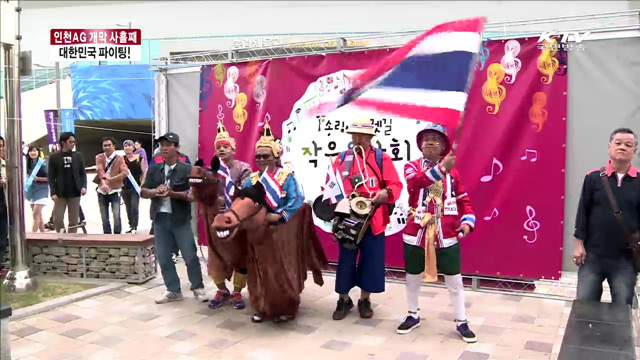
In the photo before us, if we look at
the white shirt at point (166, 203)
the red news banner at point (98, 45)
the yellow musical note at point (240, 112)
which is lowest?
the white shirt at point (166, 203)

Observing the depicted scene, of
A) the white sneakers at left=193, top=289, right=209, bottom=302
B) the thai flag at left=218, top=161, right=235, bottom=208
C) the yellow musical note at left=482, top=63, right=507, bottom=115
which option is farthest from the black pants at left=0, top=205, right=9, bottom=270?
the yellow musical note at left=482, top=63, right=507, bottom=115

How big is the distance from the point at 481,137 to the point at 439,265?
1.65 metres

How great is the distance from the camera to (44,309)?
4613mm

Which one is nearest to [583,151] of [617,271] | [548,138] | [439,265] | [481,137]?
[548,138]

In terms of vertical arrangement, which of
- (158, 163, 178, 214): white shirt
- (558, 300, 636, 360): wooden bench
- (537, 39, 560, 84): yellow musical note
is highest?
(537, 39, 560, 84): yellow musical note

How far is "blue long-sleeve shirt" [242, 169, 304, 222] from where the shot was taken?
13.6ft

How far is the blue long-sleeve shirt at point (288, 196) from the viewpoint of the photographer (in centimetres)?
415

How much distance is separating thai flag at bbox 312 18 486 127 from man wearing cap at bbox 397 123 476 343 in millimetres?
706

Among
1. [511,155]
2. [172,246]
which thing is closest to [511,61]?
[511,155]

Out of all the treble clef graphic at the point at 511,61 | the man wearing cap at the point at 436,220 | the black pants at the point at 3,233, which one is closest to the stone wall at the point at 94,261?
the black pants at the point at 3,233

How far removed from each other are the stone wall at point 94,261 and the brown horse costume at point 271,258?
5.65 feet

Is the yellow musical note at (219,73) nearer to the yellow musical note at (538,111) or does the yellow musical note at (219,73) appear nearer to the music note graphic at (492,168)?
the music note graphic at (492,168)

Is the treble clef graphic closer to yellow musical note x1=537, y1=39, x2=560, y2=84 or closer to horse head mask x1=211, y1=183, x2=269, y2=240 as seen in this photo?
yellow musical note x1=537, y1=39, x2=560, y2=84

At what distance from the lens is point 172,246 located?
4.91m
